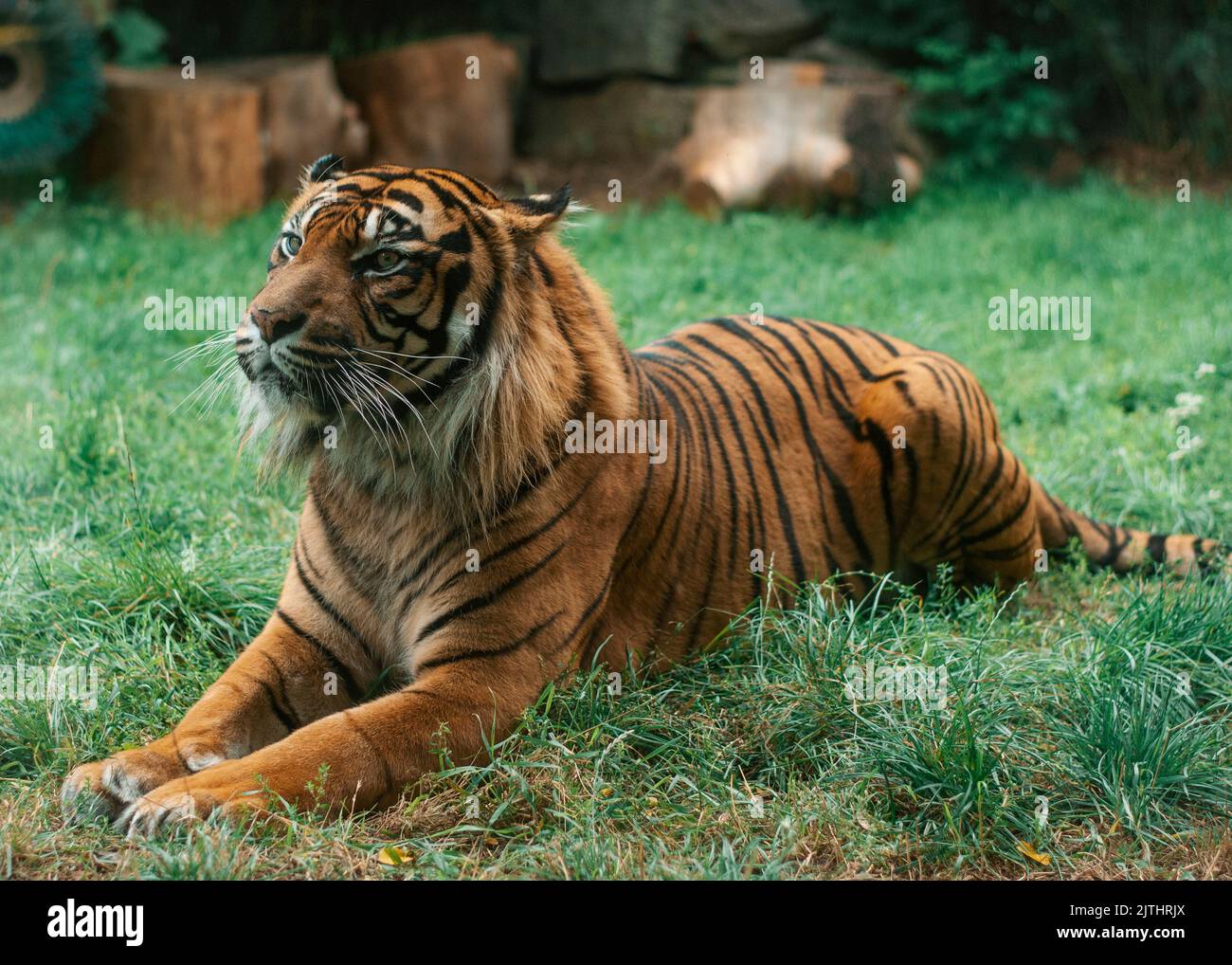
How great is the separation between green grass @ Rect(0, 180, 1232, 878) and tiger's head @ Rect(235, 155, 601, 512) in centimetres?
65

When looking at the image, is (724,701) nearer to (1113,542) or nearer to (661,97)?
(1113,542)

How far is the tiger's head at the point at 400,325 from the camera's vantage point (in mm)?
3277

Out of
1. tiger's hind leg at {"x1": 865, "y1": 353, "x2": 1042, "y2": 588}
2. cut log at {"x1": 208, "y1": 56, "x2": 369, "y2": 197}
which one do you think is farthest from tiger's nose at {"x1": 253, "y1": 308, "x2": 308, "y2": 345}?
cut log at {"x1": 208, "y1": 56, "x2": 369, "y2": 197}

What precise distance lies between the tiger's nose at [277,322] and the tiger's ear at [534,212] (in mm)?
621

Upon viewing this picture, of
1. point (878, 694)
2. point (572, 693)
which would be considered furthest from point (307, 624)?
point (878, 694)

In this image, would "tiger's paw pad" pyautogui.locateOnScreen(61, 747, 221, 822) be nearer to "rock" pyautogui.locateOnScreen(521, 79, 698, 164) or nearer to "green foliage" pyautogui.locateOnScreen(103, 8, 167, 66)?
"green foliage" pyautogui.locateOnScreen(103, 8, 167, 66)

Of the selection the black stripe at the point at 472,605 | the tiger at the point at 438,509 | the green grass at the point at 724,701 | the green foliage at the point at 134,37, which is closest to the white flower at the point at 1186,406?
the green grass at the point at 724,701

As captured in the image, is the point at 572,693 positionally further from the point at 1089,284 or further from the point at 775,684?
the point at 1089,284

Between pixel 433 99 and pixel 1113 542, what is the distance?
292 inches

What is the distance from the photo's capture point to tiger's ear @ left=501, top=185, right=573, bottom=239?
11.4 feet

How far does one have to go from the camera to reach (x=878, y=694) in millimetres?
3498

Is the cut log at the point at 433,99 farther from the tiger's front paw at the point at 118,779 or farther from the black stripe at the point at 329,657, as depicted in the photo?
the tiger's front paw at the point at 118,779

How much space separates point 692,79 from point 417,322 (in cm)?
876

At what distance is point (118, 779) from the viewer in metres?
3.06
